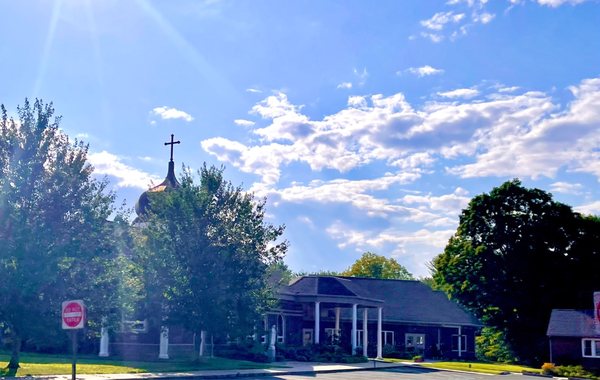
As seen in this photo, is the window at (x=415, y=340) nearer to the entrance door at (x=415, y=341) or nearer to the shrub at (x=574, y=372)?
the entrance door at (x=415, y=341)

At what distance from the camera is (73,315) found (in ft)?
58.2

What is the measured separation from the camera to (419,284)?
2766 inches

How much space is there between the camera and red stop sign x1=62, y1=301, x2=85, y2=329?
17.5m

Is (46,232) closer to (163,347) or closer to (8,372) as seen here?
(8,372)

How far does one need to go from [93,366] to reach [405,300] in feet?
129

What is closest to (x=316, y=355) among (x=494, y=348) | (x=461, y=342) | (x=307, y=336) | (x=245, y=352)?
(x=245, y=352)

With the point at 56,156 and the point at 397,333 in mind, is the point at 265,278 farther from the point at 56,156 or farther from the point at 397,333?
the point at 397,333

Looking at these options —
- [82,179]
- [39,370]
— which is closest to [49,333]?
[39,370]

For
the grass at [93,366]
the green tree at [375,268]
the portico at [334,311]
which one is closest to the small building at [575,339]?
the portico at [334,311]

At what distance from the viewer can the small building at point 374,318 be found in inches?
2124

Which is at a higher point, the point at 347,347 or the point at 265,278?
the point at 265,278

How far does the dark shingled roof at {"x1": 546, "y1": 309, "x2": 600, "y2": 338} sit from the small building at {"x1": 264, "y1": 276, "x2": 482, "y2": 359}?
431 inches

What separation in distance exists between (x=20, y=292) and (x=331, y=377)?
568 inches

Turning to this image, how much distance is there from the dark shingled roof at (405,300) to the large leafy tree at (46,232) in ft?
96.2
